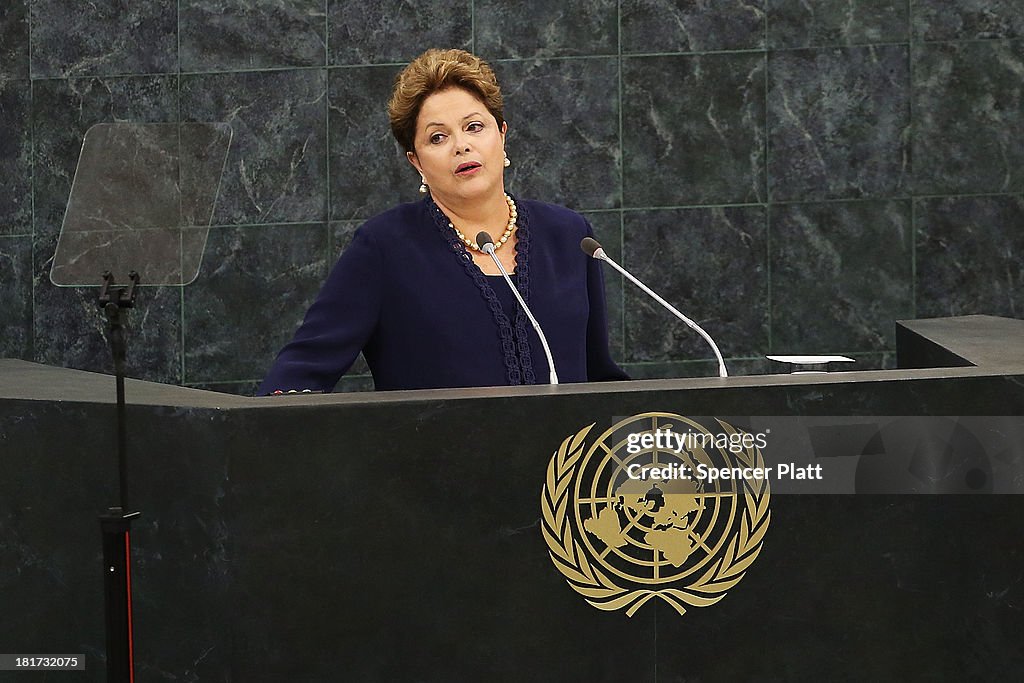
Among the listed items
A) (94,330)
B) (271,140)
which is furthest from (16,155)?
(271,140)

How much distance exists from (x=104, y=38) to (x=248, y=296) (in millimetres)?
1107

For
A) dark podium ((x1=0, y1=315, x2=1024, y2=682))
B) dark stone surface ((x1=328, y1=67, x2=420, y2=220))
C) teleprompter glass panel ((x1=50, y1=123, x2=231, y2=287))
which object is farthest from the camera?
dark stone surface ((x1=328, y1=67, x2=420, y2=220))

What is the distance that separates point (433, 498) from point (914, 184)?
3.49 m

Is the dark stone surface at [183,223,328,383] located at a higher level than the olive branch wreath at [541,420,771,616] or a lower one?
higher

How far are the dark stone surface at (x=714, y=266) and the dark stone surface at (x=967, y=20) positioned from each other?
892 millimetres

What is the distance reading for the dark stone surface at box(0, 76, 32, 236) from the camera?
5.02m

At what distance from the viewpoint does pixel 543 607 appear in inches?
73.0

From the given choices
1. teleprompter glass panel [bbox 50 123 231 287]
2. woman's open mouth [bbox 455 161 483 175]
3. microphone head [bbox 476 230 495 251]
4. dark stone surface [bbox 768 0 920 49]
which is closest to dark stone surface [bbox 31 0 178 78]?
dark stone surface [bbox 768 0 920 49]

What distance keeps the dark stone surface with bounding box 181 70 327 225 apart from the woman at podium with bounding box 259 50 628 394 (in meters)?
2.27

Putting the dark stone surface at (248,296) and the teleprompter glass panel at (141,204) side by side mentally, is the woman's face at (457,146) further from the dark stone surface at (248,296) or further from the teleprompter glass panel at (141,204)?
the dark stone surface at (248,296)

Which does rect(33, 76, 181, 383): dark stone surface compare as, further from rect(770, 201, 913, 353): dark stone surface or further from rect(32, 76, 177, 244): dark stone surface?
rect(770, 201, 913, 353): dark stone surface

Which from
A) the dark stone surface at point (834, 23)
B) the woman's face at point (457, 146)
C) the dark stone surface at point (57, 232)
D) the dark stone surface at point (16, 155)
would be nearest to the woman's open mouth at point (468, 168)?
the woman's face at point (457, 146)

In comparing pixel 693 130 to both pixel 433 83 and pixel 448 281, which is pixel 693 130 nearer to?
pixel 433 83

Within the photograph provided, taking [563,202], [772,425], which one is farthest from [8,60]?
[772,425]
